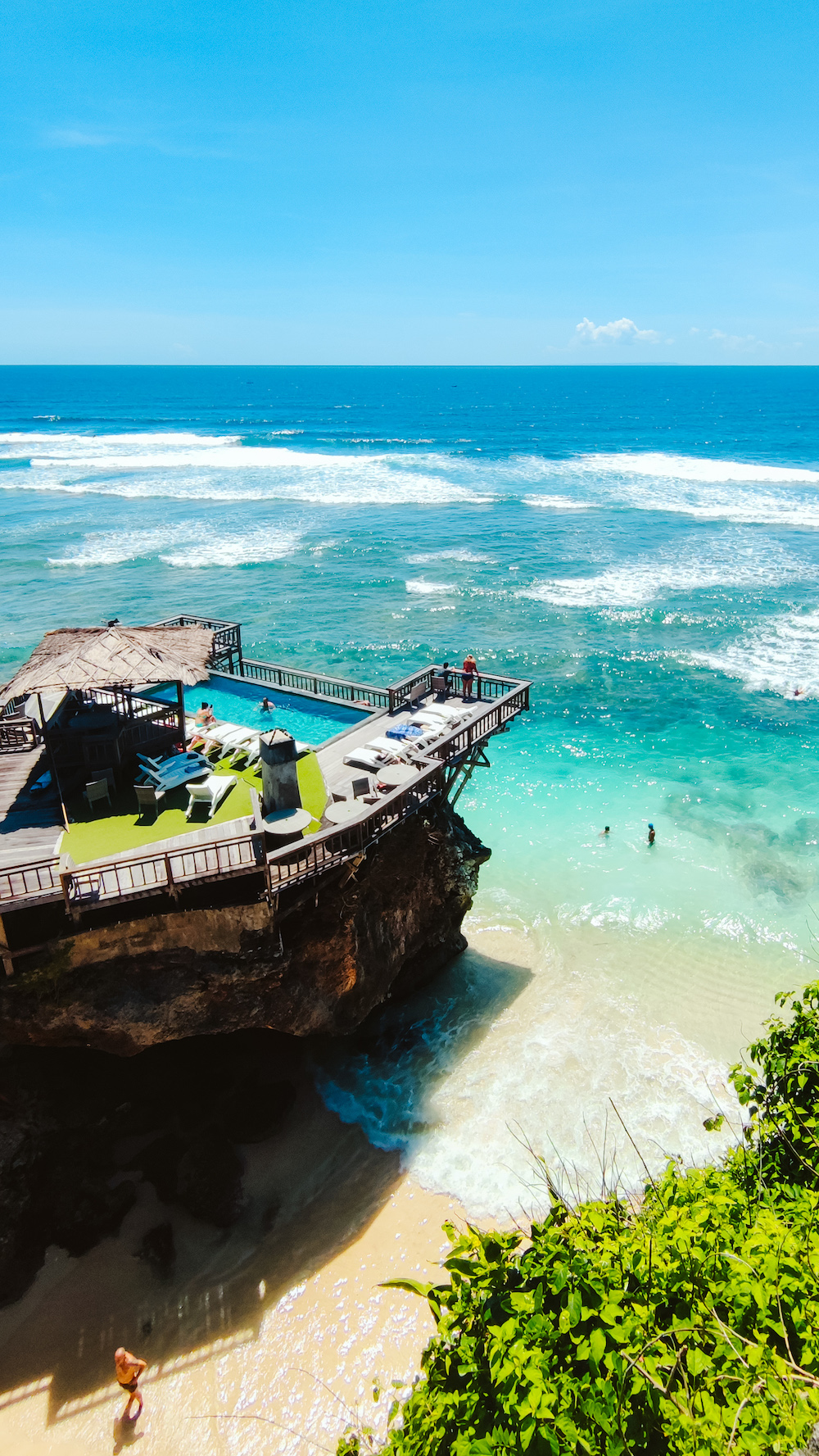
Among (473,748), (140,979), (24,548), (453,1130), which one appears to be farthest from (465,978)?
(24,548)

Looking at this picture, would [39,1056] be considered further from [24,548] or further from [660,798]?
[24,548]

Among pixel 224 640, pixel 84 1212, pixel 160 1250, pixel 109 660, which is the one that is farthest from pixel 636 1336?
pixel 224 640

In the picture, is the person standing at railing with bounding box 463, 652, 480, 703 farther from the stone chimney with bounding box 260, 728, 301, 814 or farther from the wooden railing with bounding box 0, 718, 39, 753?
the wooden railing with bounding box 0, 718, 39, 753

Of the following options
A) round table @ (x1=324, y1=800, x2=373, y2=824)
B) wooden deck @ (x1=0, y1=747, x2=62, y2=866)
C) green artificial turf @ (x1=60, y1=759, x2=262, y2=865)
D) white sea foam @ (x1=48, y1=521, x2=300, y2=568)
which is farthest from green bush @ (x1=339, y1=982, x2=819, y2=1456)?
white sea foam @ (x1=48, y1=521, x2=300, y2=568)

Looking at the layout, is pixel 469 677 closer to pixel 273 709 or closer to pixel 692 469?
pixel 273 709

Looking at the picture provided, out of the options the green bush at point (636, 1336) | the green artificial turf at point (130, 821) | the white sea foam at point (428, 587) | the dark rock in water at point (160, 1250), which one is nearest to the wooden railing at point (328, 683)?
the green artificial turf at point (130, 821)

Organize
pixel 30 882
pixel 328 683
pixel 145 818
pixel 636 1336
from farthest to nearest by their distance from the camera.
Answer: pixel 328 683
pixel 145 818
pixel 30 882
pixel 636 1336

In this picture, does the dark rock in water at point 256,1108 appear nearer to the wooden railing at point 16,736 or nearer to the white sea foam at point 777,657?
the wooden railing at point 16,736
